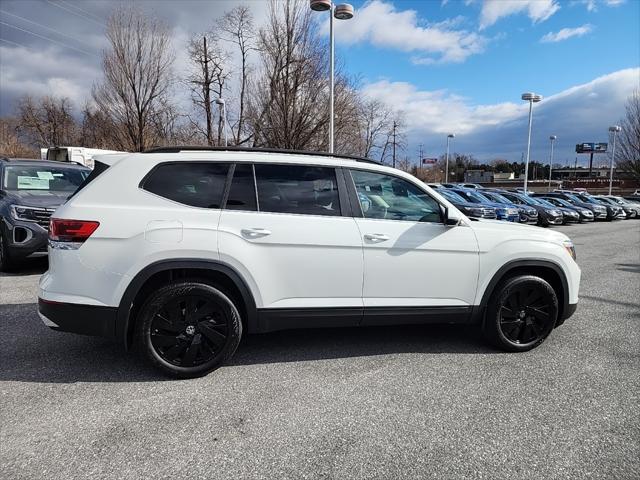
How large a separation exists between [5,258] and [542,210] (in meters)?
21.5

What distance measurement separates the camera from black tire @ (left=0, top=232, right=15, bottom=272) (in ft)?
22.8

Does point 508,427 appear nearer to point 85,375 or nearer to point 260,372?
point 260,372

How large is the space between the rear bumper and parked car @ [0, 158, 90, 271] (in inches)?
172

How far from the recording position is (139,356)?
3848 mm

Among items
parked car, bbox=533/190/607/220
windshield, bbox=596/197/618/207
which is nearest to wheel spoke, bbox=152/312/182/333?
parked car, bbox=533/190/607/220

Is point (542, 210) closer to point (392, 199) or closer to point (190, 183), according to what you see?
point (392, 199)

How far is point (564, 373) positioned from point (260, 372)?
8.54 feet

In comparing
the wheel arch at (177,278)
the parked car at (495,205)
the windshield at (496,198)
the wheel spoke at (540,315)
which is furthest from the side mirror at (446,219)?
the windshield at (496,198)

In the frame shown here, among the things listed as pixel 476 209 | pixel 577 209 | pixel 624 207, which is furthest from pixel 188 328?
pixel 624 207

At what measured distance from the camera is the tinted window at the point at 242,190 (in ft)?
11.5

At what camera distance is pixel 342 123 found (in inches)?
795

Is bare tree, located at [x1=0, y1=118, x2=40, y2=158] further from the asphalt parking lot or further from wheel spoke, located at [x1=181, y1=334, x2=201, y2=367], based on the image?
wheel spoke, located at [x1=181, y1=334, x2=201, y2=367]

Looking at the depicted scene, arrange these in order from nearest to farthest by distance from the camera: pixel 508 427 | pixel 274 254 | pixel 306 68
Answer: pixel 508 427 < pixel 274 254 < pixel 306 68

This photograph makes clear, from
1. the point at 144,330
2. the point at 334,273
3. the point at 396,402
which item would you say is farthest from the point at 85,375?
the point at 396,402
